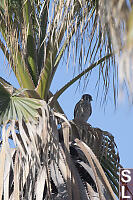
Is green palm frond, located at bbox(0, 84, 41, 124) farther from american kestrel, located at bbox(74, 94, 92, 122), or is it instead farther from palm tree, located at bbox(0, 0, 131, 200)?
american kestrel, located at bbox(74, 94, 92, 122)

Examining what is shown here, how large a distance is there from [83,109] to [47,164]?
5.54ft

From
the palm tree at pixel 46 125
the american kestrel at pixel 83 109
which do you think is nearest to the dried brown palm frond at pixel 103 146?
the palm tree at pixel 46 125

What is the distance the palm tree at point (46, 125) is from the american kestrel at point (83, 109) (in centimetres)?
67

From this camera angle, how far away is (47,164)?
3080 mm

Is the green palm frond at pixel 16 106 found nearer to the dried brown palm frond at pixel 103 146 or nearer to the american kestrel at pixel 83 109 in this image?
the dried brown palm frond at pixel 103 146

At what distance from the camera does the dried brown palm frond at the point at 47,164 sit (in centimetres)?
306

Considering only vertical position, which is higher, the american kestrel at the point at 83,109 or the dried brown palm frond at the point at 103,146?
the american kestrel at the point at 83,109

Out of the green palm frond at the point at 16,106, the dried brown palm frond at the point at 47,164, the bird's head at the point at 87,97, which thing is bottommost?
the dried brown palm frond at the point at 47,164

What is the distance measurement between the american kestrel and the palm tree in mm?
668

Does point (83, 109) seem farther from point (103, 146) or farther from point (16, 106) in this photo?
point (16, 106)

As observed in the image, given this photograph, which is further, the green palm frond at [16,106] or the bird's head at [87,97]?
the bird's head at [87,97]

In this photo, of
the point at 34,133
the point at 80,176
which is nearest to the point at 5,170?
the point at 34,133

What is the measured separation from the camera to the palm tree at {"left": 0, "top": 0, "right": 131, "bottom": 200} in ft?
10.2

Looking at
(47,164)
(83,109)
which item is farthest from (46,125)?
(83,109)
